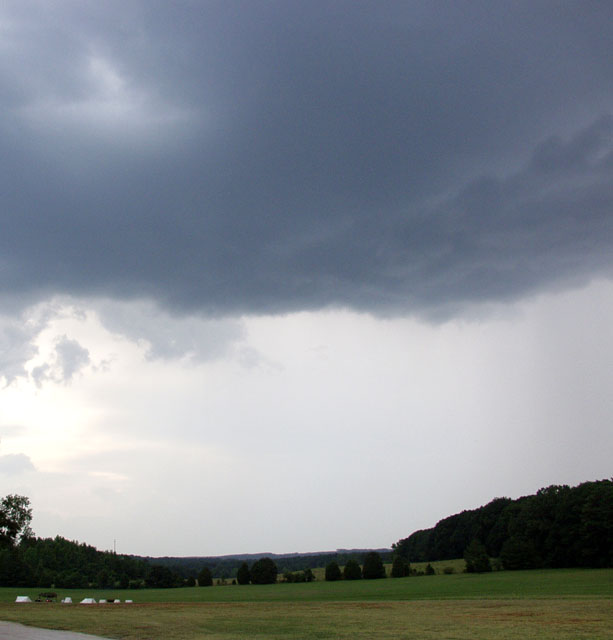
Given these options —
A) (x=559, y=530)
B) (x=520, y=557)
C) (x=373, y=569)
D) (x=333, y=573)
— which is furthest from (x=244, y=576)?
(x=559, y=530)

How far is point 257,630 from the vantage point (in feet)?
98.5

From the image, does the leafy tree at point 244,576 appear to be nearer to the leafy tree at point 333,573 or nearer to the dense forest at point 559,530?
the leafy tree at point 333,573

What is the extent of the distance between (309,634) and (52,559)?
634ft

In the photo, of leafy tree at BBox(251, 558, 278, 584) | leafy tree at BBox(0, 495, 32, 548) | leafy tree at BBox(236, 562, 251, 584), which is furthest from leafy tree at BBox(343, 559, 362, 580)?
leafy tree at BBox(0, 495, 32, 548)

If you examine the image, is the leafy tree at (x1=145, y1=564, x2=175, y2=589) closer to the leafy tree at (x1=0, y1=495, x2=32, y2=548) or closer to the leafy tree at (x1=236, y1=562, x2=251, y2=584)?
the leafy tree at (x1=236, y1=562, x2=251, y2=584)

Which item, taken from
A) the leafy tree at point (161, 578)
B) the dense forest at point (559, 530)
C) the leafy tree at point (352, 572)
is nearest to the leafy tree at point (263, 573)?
the leafy tree at point (352, 572)

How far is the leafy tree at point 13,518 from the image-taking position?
72750mm

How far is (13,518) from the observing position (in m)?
74.6

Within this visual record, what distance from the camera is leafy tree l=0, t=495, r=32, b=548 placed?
2864 inches

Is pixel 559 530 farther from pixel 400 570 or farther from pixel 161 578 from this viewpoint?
pixel 161 578

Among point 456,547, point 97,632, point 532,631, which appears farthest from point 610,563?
point 97,632

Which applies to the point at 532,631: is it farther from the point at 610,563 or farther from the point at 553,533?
the point at 553,533

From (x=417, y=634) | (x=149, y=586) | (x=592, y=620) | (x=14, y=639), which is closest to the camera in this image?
(x=14, y=639)

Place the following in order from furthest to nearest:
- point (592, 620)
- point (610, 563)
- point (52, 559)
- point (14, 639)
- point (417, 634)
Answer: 1. point (52, 559)
2. point (610, 563)
3. point (592, 620)
4. point (417, 634)
5. point (14, 639)
